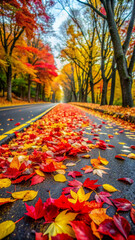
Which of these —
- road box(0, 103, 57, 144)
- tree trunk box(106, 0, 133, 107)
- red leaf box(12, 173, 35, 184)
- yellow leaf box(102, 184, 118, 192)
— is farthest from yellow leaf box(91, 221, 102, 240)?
tree trunk box(106, 0, 133, 107)

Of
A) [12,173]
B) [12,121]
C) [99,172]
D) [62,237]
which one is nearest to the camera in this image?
[62,237]

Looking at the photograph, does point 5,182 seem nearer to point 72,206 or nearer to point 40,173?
point 40,173

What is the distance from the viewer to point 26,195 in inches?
32.8

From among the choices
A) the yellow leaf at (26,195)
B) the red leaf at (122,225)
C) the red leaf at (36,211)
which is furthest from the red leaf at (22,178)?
the red leaf at (122,225)

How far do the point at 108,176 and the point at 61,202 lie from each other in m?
0.60

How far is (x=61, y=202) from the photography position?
2.26 ft

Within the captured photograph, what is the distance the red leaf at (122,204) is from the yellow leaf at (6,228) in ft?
1.99

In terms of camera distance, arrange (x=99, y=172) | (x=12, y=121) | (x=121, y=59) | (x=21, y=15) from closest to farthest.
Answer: (x=99, y=172)
(x=12, y=121)
(x=121, y=59)
(x=21, y=15)

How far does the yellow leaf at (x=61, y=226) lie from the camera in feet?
1.80

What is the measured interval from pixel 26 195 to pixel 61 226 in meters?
0.36

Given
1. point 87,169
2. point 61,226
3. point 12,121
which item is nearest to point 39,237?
point 61,226

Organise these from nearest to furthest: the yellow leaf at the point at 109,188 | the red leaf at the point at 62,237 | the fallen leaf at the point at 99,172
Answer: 1. the red leaf at the point at 62,237
2. the yellow leaf at the point at 109,188
3. the fallen leaf at the point at 99,172

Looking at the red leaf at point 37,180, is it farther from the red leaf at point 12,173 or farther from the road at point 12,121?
the road at point 12,121

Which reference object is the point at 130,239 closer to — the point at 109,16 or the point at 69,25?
the point at 109,16
